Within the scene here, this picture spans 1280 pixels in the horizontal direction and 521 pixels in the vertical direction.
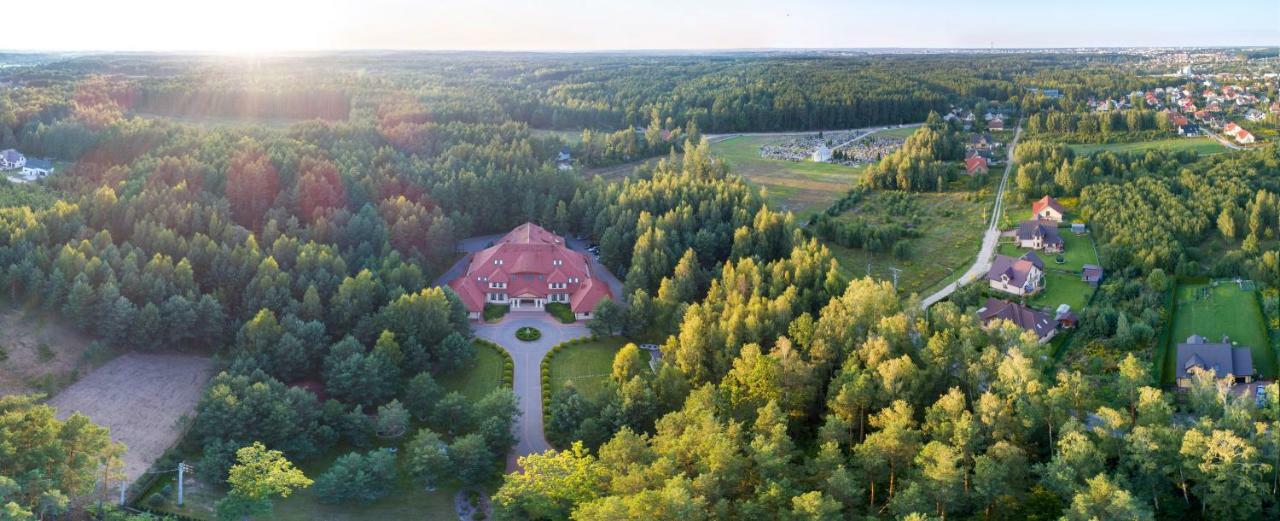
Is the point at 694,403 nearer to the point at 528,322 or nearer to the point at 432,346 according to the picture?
the point at 432,346

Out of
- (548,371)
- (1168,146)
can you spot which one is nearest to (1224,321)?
(548,371)

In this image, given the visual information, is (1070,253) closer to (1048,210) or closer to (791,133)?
(1048,210)

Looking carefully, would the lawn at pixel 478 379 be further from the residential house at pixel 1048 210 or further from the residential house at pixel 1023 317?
the residential house at pixel 1048 210

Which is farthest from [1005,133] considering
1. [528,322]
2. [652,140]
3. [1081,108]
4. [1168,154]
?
[528,322]

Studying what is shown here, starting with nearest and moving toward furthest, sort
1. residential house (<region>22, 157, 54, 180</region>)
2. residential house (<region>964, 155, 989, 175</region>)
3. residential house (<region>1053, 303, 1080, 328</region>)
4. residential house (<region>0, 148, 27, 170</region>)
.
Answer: residential house (<region>1053, 303, 1080, 328</region>), residential house (<region>22, 157, 54, 180</region>), residential house (<region>0, 148, 27, 170</region>), residential house (<region>964, 155, 989, 175</region>)

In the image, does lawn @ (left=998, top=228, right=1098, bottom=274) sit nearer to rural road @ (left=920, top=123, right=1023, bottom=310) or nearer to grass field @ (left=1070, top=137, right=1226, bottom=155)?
rural road @ (left=920, top=123, right=1023, bottom=310)

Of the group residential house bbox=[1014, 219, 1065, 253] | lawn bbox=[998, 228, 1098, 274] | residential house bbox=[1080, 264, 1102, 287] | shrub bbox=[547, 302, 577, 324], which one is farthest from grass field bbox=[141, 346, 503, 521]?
residential house bbox=[1014, 219, 1065, 253]
